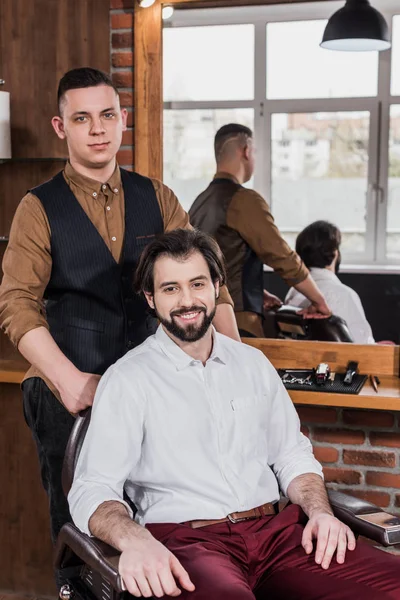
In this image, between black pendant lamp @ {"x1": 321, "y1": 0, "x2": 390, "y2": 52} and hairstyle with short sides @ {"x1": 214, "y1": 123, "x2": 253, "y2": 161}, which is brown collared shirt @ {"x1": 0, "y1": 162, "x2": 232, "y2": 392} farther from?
black pendant lamp @ {"x1": 321, "y1": 0, "x2": 390, "y2": 52}

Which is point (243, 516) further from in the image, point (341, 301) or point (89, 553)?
point (341, 301)

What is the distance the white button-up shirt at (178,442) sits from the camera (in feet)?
6.63

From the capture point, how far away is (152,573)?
174 cm

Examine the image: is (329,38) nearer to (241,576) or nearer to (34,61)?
(34,61)

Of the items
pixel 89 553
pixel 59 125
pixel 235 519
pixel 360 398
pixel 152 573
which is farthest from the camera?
pixel 360 398

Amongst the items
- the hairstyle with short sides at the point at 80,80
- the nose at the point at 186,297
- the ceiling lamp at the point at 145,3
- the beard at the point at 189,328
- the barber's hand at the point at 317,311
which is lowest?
the barber's hand at the point at 317,311

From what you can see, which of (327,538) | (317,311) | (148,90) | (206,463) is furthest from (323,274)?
(327,538)

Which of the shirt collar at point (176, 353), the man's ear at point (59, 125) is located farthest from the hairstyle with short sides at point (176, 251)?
the man's ear at point (59, 125)

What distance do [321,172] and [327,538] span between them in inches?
56.1

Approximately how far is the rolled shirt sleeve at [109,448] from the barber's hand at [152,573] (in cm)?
21

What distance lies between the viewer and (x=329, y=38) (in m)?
2.91

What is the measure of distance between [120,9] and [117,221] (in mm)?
1022

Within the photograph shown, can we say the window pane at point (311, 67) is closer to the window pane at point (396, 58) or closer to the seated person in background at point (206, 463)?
the window pane at point (396, 58)

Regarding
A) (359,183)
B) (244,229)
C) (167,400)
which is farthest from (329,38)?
(167,400)
